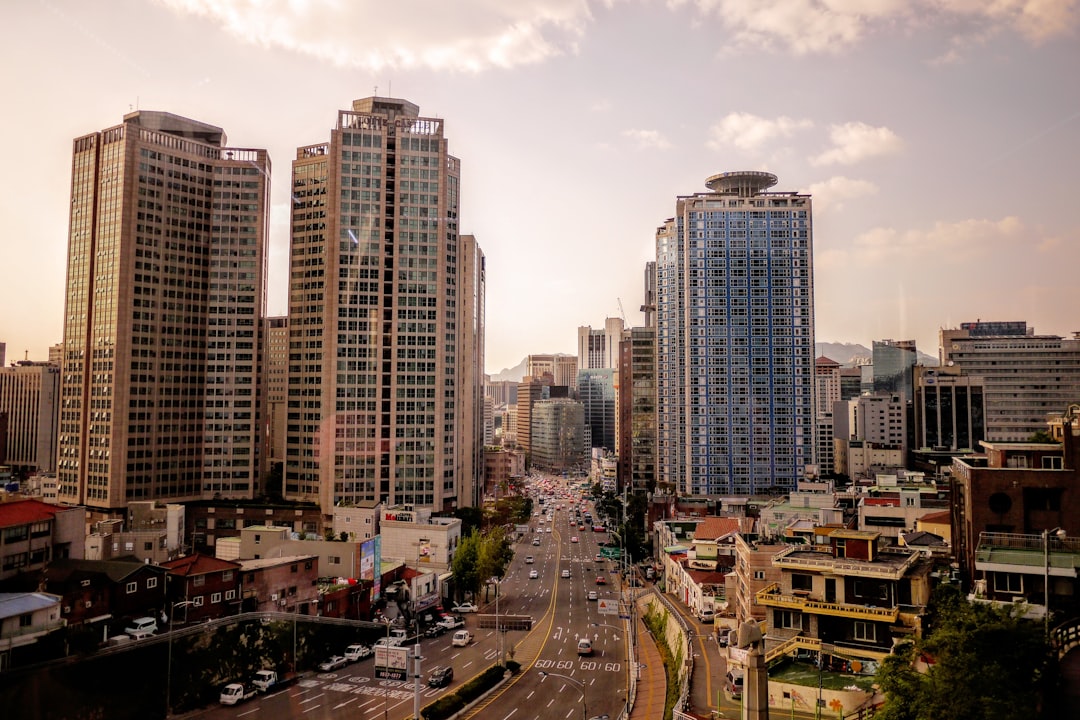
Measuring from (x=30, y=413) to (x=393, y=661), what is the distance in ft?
94.8

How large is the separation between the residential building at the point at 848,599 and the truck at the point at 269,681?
16.2 m

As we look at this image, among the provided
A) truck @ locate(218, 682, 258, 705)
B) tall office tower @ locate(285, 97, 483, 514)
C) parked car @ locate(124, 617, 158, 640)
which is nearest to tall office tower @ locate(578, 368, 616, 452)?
tall office tower @ locate(285, 97, 483, 514)

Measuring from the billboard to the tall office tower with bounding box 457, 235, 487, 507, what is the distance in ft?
105

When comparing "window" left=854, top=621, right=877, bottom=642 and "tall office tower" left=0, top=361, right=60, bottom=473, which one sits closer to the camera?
"window" left=854, top=621, right=877, bottom=642

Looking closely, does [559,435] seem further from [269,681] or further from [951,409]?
[269,681]

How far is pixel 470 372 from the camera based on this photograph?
67312 millimetres

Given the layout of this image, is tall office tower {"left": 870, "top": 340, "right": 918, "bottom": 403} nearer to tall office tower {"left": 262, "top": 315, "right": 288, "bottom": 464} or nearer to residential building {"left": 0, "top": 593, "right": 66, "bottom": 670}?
tall office tower {"left": 262, "top": 315, "right": 288, "bottom": 464}

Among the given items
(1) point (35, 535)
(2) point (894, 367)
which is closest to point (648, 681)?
(1) point (35, 535)

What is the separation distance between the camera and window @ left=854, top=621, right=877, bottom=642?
20.6 m

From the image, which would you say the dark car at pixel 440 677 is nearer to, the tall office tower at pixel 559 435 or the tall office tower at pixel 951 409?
the tall office tower at pixel 951 409

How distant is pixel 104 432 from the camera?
5316cm

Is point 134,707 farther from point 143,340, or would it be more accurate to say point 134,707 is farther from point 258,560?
point 143,340

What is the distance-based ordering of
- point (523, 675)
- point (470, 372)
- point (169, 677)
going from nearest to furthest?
point (169, 677), point (523, 675), point (470, 372)

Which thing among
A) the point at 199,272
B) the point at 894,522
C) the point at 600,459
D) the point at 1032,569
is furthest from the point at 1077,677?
the point at 600,459
